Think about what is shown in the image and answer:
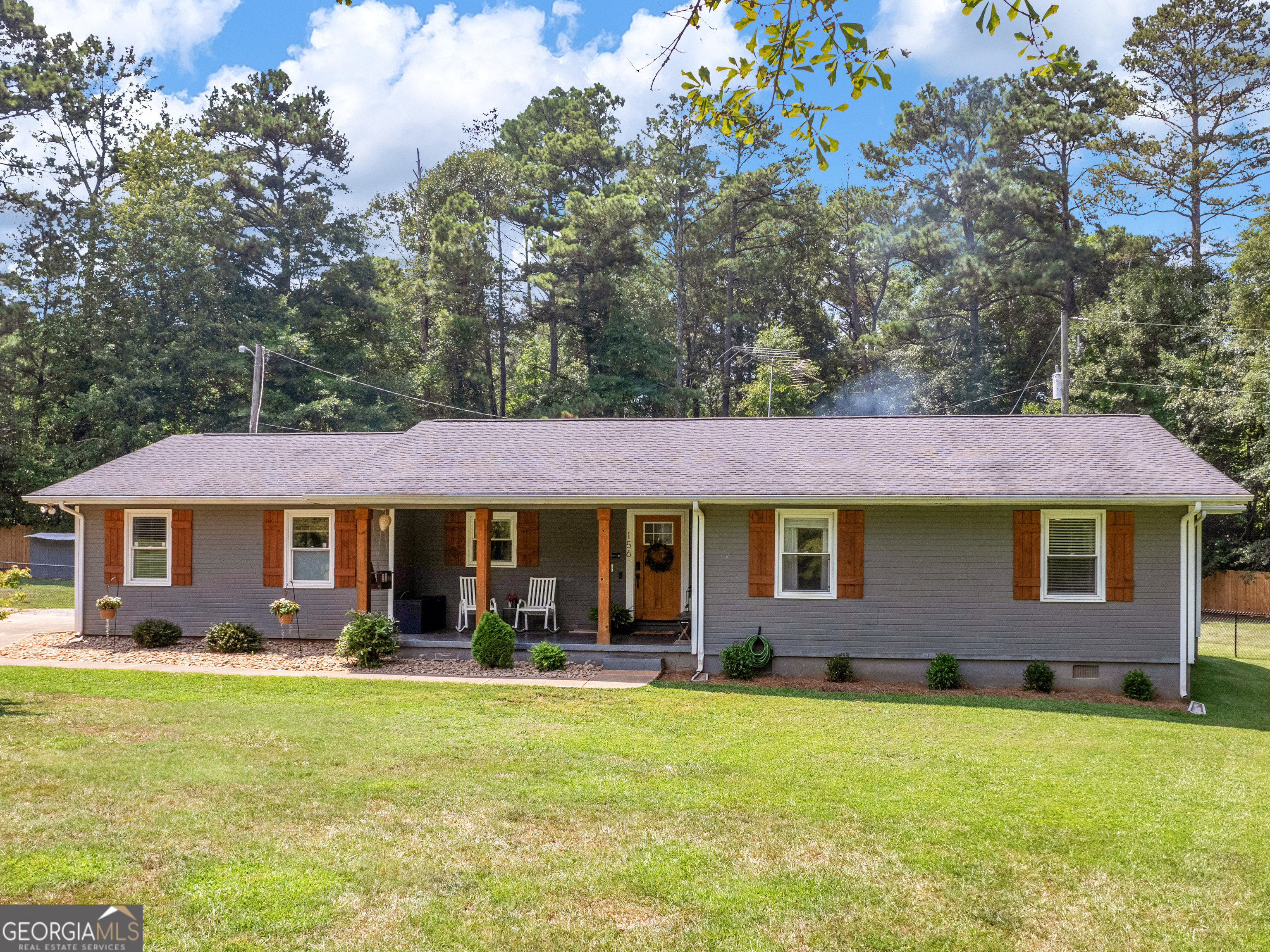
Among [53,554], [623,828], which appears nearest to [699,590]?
[623,828]

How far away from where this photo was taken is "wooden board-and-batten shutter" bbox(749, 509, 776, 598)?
12.8m

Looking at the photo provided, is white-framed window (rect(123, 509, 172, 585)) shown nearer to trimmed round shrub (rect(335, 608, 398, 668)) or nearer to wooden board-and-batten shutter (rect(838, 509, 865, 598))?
trimmed round shrub (rect(335, 608, 398, 668))

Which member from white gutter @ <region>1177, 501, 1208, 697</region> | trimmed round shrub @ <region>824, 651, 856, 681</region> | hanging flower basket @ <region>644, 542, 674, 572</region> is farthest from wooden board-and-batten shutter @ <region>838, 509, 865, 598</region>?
white gutter @ <region>1177, 501, 1208, 697</region>

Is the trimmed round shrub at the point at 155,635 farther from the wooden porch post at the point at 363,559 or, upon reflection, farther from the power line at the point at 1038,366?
the power line at the point at 1038,366

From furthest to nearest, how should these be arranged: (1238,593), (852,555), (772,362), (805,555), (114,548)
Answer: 1. (772,362)
2. (1238,593)
3. (114,548)
4. (805,555)
5. (852,555)

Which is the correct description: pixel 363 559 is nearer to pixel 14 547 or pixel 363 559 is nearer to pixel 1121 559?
pixel 1121 559

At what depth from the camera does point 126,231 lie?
30562 millimetres

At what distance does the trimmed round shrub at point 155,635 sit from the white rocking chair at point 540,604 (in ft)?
17.2

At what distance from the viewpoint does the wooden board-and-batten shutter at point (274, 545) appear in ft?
48.1

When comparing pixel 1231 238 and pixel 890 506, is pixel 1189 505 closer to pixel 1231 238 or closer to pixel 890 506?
pixel 890 506

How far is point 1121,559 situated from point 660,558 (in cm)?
648

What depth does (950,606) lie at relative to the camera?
12.5 m

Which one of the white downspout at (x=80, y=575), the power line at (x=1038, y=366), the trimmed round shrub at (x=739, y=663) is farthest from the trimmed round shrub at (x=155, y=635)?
the power line at (x=1038, y=366)

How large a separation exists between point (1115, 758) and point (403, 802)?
6260 millimetres
